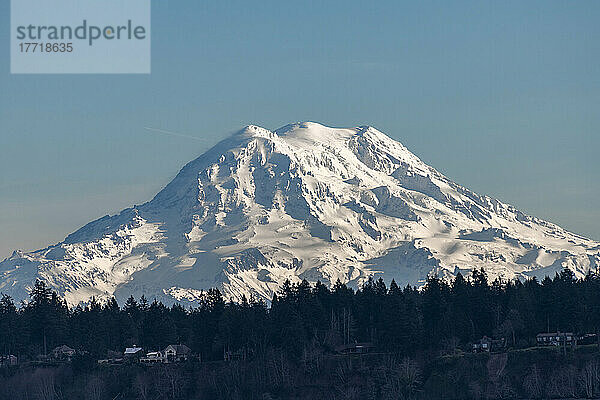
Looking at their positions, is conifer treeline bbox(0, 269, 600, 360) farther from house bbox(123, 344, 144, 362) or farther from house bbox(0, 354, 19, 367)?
house bbox(123, 344, 144, 362)

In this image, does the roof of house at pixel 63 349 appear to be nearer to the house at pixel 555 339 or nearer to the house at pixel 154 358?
the house at pixel 154 358

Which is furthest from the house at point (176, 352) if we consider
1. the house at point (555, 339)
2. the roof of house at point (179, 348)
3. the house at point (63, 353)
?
the house at point (555, 339)

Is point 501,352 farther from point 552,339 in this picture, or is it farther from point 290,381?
point 290,381

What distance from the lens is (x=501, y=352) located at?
14338 centimetres

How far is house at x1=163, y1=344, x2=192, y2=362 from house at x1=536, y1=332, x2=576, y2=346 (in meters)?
49.3

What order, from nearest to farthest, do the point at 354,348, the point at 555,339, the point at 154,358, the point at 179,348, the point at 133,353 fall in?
1. the point at 555,339
2. the point at 354,348
3. the point at 154,358
4. the point at 179,348
5. the point at 133,353

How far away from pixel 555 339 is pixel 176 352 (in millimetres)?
53923

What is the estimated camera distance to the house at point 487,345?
14725 centimetres

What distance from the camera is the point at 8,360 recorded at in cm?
17138

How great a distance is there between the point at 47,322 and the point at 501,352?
70.7m

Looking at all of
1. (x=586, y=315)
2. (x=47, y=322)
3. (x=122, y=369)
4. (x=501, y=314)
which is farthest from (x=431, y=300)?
(x=47, y=322)

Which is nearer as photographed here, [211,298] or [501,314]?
[501,314]

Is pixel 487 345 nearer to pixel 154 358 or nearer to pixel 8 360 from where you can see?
pixel 154 358

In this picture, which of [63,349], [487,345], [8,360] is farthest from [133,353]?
[487,345]
